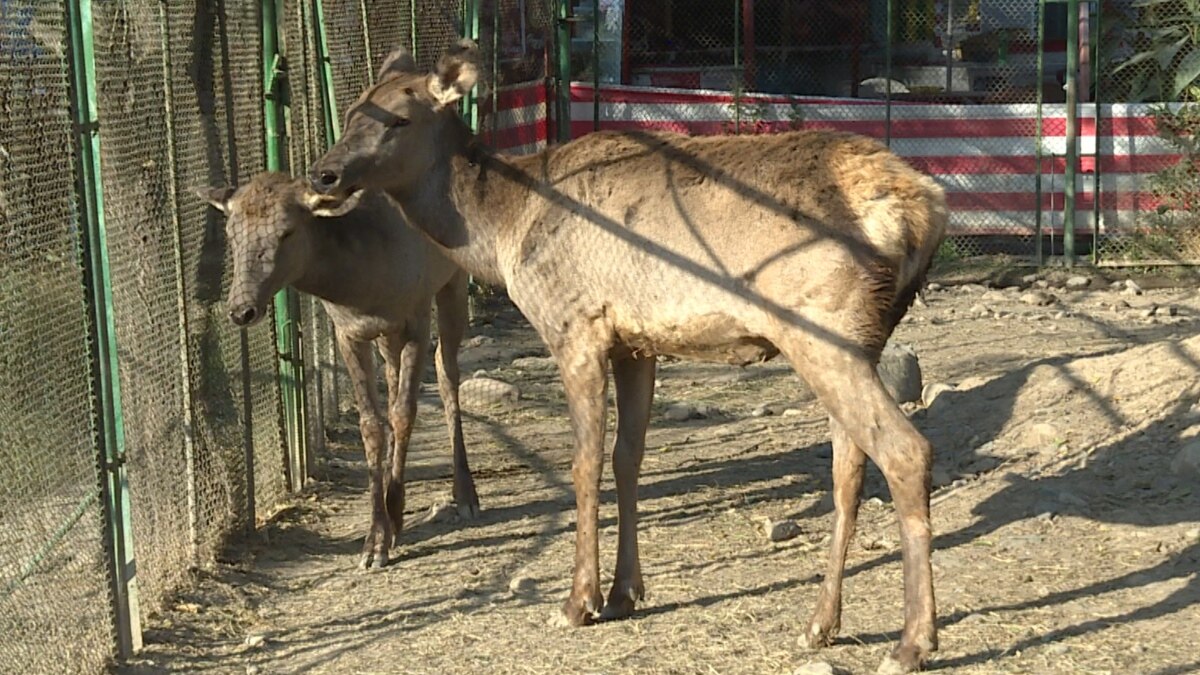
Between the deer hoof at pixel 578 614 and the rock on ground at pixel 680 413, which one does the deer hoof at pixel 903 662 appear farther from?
the rock on ground at pixel 680 413

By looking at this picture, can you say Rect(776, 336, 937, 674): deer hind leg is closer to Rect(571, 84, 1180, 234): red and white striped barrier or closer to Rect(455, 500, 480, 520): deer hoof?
Rect(455, 500, 480, 520): deer hoof

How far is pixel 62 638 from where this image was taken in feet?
20.5

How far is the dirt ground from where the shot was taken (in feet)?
21.7

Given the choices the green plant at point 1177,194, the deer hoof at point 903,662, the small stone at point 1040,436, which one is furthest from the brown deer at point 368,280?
the green plant at point 1177,194

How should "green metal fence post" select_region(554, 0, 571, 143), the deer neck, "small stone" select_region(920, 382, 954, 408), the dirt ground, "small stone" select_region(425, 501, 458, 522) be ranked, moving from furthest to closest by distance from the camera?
"green metal fence post" select_region(554, 0, 571, 143)
"small stone" select_region(920, 382, 954, 408)
"small stone" select_region(425, 501, 458, 522)
the deer neck
the dirt ground

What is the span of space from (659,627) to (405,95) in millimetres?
2569

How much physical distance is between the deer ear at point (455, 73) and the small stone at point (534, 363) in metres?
5.70

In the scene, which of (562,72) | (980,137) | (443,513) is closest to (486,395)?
(443,513)

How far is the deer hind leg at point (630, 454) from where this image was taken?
7.11 meters

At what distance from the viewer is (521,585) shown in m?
7.60

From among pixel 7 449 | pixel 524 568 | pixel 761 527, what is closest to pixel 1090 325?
pixel 761 527

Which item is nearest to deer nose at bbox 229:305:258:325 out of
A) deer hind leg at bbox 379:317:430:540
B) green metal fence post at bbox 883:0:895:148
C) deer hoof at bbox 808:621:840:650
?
deer hind leg at bbox 379:317:430:540

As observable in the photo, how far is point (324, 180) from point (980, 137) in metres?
11.2

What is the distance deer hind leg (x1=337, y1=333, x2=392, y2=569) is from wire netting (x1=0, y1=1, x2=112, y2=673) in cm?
176
